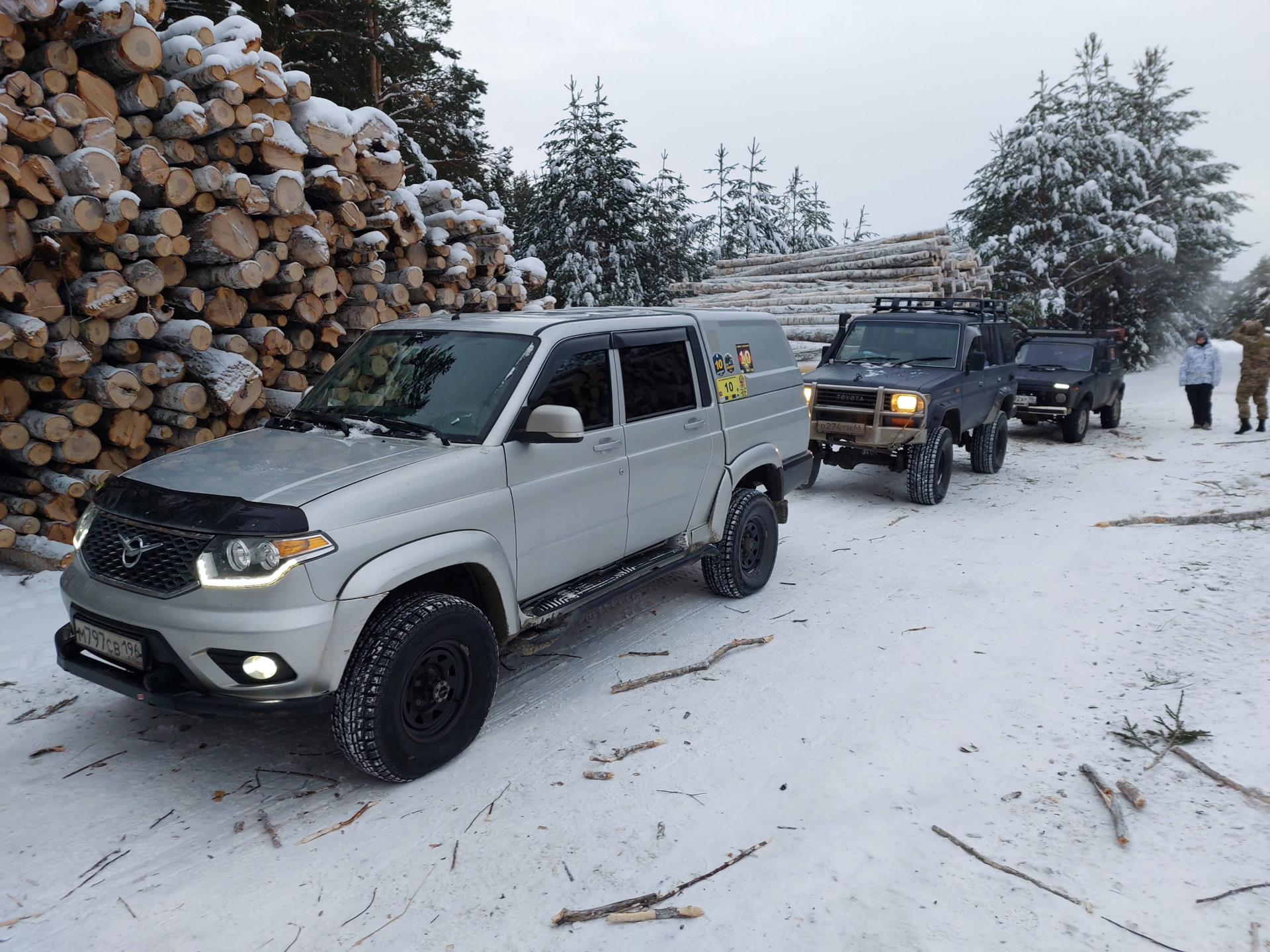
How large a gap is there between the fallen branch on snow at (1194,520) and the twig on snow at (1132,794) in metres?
5.12

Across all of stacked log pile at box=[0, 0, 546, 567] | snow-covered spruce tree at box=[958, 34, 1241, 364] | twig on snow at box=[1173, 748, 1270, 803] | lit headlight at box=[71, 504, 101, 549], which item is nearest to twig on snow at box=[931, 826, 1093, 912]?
twig on snow at box=[1173, 748, 1270, 803]

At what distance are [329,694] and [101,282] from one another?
3937 mm

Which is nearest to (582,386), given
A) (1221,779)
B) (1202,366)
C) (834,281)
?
(1221,779)

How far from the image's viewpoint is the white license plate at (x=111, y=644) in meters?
3.43

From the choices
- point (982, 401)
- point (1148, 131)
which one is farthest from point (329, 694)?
point (1148, 131)

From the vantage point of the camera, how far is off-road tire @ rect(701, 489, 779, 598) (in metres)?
5.92

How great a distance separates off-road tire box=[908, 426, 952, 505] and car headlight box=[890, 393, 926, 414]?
0.42m

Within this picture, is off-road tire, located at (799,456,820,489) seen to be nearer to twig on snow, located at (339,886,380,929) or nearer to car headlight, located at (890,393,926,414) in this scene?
car headlight, located at (890,393,926,414)

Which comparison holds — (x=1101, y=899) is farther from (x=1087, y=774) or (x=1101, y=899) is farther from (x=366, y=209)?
(x=366, y=209)

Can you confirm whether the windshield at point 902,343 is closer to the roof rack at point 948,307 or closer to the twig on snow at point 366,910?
the roof rack at point 948,307

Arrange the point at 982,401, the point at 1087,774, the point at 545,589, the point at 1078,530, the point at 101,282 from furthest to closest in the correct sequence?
the point at 982,401
the point at 1078,530
the point at 101,282
the point at 545,589
the point at 1087,774

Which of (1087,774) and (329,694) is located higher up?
(329,694)

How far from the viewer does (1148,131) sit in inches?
1182

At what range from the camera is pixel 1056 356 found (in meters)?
14.2
